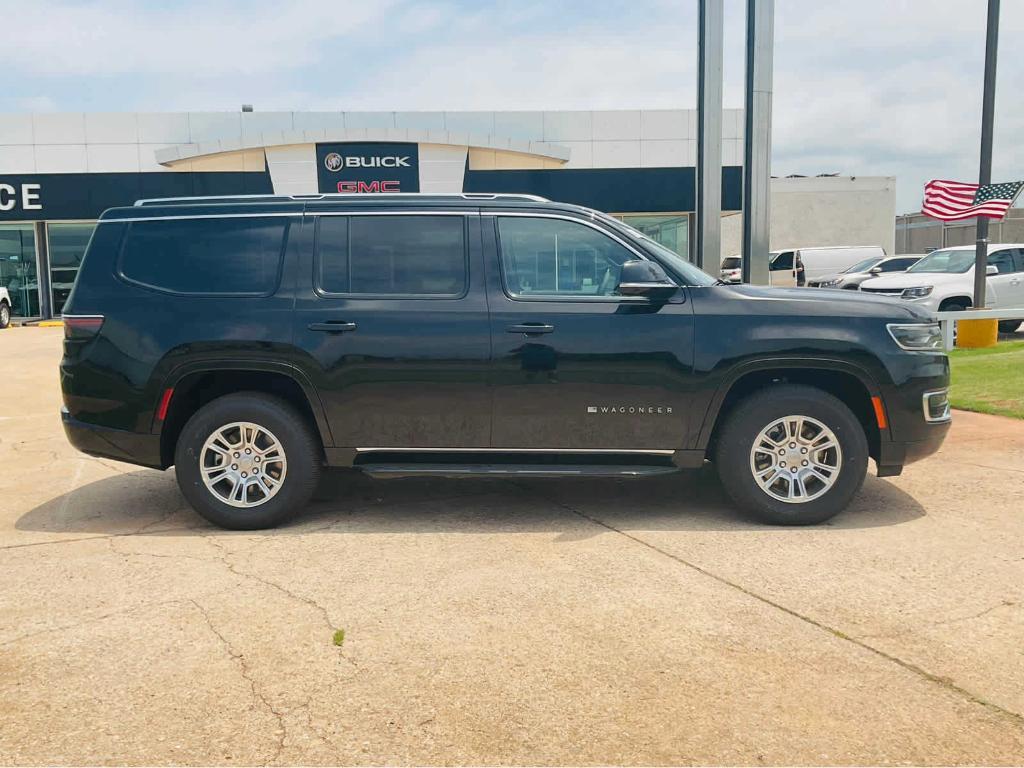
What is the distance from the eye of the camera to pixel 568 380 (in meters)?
5.38

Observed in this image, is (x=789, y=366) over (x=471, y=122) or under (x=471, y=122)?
under

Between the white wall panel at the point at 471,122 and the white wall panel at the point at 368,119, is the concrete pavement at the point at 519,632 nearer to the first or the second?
the white wall panel at the point at 368,119

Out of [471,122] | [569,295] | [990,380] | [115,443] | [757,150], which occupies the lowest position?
[990,380]

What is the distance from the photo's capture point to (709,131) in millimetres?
11625

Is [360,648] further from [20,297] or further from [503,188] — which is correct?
[20,297]

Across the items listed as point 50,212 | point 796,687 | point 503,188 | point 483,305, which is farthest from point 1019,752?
point 50,212

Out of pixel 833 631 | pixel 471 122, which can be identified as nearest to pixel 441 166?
pixel 471 122

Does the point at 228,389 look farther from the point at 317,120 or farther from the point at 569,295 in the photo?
the point at 317,120

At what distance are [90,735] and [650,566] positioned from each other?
270 centimetres

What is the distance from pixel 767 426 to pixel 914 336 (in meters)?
1.05

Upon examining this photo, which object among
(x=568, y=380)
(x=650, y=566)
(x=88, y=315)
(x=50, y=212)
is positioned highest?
(x=50, y=212)

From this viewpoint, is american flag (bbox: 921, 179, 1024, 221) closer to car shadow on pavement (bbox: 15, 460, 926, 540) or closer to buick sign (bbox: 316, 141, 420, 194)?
car shadow on pavement (bbox: 15, 460, 926, 540)

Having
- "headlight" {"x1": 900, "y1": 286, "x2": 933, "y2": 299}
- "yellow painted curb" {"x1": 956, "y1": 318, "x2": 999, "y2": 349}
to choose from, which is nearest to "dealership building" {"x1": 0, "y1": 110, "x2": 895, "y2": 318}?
"headlight" {"x1": 900, "y1": 286, "x2": 933, "y2": 299}

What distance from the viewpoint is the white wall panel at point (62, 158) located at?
94.5 ft
